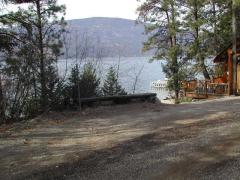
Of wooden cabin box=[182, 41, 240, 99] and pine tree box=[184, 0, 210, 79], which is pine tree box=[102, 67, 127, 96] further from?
pine tree box=[184, 0, 210, 79]

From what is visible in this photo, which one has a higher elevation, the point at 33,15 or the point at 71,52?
the point at 33,15

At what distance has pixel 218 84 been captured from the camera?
91.9 feet

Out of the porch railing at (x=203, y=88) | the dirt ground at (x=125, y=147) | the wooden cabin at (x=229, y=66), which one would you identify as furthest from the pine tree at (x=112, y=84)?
the porch railing at (x=203, y=88)

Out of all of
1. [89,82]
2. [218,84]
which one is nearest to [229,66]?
[218,84]

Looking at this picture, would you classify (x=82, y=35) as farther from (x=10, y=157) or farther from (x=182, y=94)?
(x=182, y=94)

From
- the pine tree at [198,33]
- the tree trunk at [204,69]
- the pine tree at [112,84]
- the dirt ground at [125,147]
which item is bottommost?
the dirt ground at [125,147]

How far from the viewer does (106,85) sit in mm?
20078

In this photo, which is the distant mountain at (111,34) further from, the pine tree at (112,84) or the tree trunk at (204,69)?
the tree trunk at (204,69)

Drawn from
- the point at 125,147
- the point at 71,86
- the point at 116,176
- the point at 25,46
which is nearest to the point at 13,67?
the point at 25,46

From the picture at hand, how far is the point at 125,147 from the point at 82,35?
12.0 metres

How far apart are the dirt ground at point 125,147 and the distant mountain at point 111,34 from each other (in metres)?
7.85

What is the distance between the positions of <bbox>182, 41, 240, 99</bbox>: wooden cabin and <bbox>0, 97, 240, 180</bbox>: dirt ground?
13.2 metres

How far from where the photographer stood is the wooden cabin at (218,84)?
87.1 ft

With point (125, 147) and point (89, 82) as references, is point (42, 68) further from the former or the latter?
point (125, 147)
